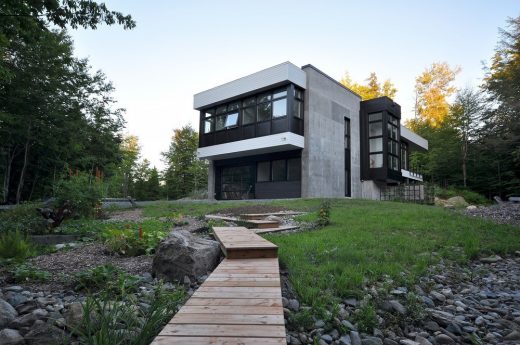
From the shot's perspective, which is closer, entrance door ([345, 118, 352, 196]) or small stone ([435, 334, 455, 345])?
small stone ([435, 334, 455, 345])

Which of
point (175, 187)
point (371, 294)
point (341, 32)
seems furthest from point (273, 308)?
point (175, 187)

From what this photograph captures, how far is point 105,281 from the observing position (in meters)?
3.03

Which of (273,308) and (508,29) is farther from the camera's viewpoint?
(508,29)

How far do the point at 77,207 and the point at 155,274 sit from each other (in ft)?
17.9

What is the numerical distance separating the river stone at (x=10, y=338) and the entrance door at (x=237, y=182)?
14280mm

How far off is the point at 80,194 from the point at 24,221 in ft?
4.28

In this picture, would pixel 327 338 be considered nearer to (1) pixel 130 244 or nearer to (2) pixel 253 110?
(1) pixel 130 244

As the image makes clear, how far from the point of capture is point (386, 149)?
17.5 meters

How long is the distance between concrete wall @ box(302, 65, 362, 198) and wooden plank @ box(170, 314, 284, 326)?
12255 mm

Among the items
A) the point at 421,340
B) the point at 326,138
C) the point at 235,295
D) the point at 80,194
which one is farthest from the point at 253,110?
the point at 421,340

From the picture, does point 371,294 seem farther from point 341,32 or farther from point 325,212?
point 341,32

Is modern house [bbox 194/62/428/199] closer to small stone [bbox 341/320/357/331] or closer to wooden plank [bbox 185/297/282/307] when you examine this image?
small stone [bbox 341/320/357/331]

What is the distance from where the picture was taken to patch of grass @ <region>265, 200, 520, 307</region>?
3.02m

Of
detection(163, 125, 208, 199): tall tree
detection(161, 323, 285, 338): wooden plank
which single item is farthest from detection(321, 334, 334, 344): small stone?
detection(163, 125, 208, 199): tall tree
